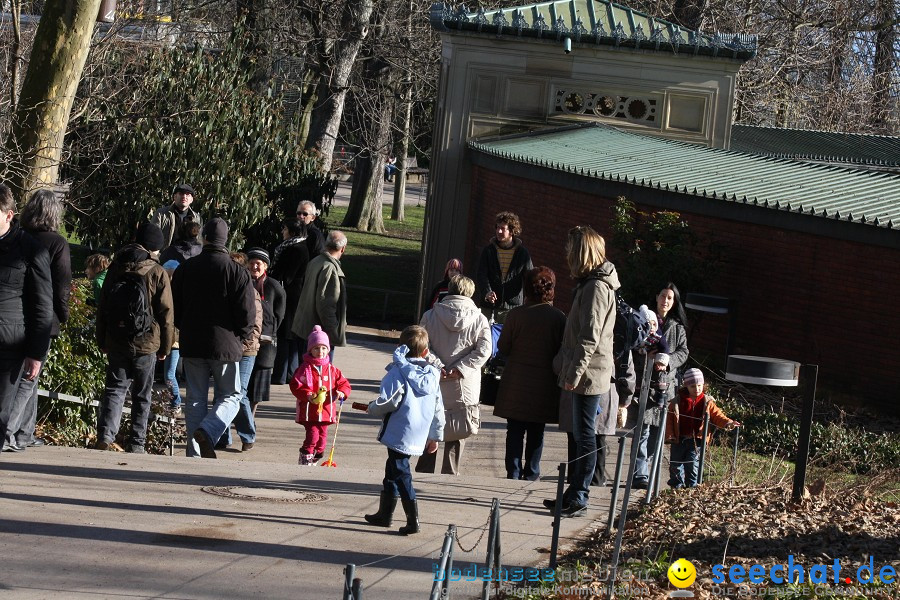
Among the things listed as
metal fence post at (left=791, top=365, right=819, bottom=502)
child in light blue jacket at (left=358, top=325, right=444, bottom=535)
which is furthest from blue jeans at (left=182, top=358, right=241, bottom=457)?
metal fence post at (left=791, top=365, right=819, bottom=502)

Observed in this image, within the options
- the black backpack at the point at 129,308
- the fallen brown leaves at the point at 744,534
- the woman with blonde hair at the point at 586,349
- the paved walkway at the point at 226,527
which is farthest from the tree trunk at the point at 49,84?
the fallen brown leaves at the point at 744,534

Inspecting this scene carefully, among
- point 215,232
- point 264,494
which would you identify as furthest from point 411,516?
point 215,232

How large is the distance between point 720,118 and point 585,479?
13.6 metres

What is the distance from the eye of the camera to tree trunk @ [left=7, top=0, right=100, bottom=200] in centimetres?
1234

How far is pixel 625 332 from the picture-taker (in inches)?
333

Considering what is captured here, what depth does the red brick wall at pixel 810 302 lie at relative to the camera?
12305mm

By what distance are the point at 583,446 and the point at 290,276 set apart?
5537mm

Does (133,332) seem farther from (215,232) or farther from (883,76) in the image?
(883,76)

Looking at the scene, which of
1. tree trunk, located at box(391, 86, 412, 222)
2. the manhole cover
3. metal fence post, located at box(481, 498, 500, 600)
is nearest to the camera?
metal fence post, located at box(481, 498, 500, 600)

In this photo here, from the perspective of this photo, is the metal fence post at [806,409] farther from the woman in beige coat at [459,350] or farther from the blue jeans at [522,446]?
the woman in beige coat at [459,350]

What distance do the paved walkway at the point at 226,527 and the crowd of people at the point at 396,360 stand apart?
340 mm

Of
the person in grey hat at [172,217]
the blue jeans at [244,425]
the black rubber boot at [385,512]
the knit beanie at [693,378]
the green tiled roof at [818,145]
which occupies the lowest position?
the blue jeans at [244,425]

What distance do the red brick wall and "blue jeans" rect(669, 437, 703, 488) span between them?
14.2 ft

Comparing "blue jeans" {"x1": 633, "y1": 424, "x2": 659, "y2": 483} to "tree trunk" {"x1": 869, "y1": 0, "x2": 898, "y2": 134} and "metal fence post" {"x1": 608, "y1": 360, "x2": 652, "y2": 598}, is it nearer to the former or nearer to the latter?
"metal fence post" {"x1": 608, "y1": 360, "x2": 652, "y2": 598}
